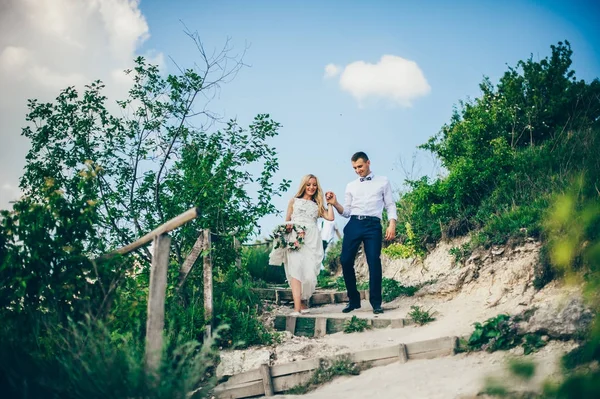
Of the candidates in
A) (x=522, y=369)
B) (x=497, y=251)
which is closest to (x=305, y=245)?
(x=497, y=251)

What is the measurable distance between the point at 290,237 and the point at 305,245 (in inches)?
10.5

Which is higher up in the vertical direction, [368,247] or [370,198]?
[370,198]

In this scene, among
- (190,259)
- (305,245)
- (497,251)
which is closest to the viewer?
(190,259)

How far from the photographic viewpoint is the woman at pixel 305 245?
7395 millimetres

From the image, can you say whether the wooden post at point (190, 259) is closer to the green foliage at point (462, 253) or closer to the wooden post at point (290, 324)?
the wooden post at point (290, 324)

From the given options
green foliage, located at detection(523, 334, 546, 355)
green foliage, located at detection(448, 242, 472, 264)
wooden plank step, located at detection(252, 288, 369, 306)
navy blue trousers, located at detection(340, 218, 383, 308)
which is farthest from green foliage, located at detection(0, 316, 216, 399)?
green foliage, located at detection(448, 242, 472, 264)

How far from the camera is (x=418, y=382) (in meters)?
4.74

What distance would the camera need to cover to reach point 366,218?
714 cm

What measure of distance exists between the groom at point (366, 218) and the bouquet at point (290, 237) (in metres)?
0.66

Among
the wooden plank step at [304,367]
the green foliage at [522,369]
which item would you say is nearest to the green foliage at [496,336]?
the wooden plank step at [304,367]

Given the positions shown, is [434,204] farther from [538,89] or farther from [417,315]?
[538,89]

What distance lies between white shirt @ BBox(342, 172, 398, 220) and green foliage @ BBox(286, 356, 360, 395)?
2429mm

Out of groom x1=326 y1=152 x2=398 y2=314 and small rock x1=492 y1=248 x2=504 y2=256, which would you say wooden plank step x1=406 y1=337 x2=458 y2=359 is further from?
small rock x1=492 y1=248 x2=504 y2=256

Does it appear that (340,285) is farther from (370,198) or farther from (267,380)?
(267,380)
